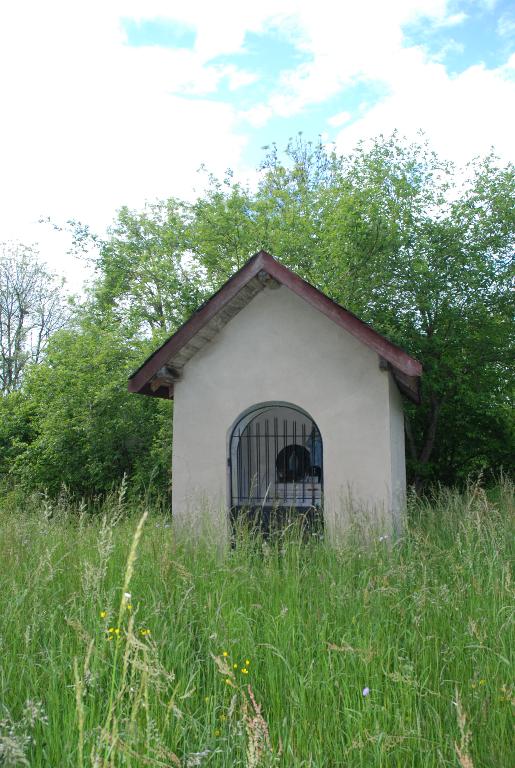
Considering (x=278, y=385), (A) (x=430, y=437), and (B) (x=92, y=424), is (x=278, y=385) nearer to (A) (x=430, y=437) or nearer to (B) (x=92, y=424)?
A: (A) (x=430, y=437)

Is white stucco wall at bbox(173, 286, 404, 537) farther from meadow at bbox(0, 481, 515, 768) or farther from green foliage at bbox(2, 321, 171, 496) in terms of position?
green foliage at bbox(2, 321, 171, 496)

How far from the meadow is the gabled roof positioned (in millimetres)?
2628

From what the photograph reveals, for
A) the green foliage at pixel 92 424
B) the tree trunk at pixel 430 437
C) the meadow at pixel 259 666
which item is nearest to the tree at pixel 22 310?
the green foliage at pixel 92 424

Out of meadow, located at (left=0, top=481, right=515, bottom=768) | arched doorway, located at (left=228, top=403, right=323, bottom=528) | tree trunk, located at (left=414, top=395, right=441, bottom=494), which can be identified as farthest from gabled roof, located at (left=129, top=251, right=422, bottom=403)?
tree trunk, located at (left=414, top=395, right=441, bottom=494)

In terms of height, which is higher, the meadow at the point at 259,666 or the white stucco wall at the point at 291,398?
the white stucco wall at the point at 291,398

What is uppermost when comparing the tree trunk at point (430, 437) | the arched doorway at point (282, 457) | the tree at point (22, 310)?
the tree at point (22, 310)

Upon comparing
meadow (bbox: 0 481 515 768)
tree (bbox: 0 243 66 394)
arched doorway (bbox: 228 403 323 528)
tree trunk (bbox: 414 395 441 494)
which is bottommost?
meadow (bbox: 0 481 515 768)

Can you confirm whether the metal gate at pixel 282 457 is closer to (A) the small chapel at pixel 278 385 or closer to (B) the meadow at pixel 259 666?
(A) the small chapel at pixel 278 385

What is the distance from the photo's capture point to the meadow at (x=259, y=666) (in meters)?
3.02

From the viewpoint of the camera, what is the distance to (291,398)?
802cm

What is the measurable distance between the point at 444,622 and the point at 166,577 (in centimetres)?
189

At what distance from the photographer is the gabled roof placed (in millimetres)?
7285

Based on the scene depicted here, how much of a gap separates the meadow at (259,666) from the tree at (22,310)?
25114mm

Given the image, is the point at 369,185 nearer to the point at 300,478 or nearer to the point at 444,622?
the point at 300,478
